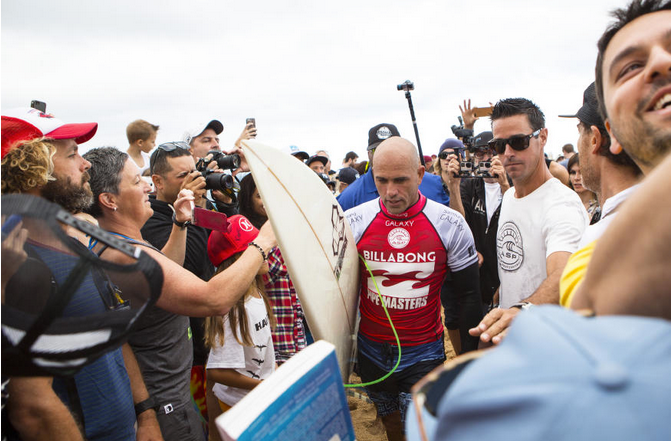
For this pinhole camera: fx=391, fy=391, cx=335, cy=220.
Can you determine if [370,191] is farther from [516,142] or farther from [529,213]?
[529,213]

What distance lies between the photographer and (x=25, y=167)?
4.22 feet

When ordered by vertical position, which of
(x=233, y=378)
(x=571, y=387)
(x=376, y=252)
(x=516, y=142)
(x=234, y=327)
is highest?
(x=516, y=142)

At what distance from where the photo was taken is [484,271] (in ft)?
11.2

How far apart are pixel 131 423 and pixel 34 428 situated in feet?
1.46

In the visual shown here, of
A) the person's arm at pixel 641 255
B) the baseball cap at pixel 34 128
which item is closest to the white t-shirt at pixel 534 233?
the person's arm at pixel 641 255

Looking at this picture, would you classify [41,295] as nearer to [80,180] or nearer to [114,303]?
[114,303]

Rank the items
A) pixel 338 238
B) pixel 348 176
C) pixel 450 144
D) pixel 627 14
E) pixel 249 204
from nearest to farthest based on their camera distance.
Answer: pixel 627 14
pixel 338 238
pixel 249 204
pixel 450 144
pixel 348 176

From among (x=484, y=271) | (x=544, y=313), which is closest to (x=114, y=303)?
(x=544, y=313)

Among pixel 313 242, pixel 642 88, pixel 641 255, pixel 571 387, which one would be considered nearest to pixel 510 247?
pixel 313 242

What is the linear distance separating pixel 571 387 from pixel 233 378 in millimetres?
2084

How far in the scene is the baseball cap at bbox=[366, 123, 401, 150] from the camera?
4.32 metres

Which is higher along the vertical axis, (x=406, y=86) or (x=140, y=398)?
(x=406, y=86)

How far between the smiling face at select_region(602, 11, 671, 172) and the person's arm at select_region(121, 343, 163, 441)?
77.6 inches

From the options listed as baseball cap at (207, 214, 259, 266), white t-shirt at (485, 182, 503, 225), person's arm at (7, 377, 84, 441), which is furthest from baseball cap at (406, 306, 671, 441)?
white t-shirt at (485, 182, 503, 225)
